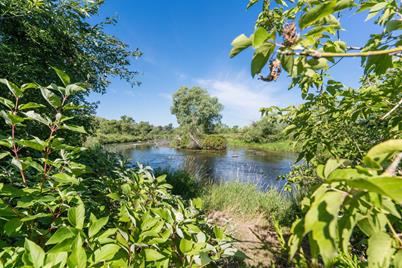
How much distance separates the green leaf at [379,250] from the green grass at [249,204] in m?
4.41

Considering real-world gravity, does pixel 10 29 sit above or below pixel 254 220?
above

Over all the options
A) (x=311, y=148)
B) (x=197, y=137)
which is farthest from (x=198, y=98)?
(x=311, y=148)

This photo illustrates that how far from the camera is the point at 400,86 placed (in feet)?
3.59

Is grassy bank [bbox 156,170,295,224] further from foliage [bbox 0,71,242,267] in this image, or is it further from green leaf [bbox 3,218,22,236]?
Result: green leaf [bbox 3,218,22,236]

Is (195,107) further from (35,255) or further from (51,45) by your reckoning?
(35,255)

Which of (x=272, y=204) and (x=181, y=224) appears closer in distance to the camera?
(x=181, y=224)

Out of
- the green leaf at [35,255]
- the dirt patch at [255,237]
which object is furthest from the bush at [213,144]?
the green leaf at [35,255]

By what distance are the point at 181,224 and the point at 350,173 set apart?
86 cm

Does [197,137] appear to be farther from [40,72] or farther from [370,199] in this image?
[370,199]

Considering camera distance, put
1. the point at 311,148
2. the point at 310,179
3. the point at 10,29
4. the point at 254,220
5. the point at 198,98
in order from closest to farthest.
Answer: the point at 311,148 < the point at 10,29 < the point at 310,179 < the point at 254,220 < the point at 198,98

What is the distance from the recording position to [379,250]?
416mm

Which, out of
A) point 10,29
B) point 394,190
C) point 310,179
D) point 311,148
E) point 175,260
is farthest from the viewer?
point 310,179

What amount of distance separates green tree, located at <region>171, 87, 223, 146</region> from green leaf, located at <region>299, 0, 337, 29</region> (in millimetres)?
41153

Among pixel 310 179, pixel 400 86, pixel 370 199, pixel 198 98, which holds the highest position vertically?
pixel 198 98
